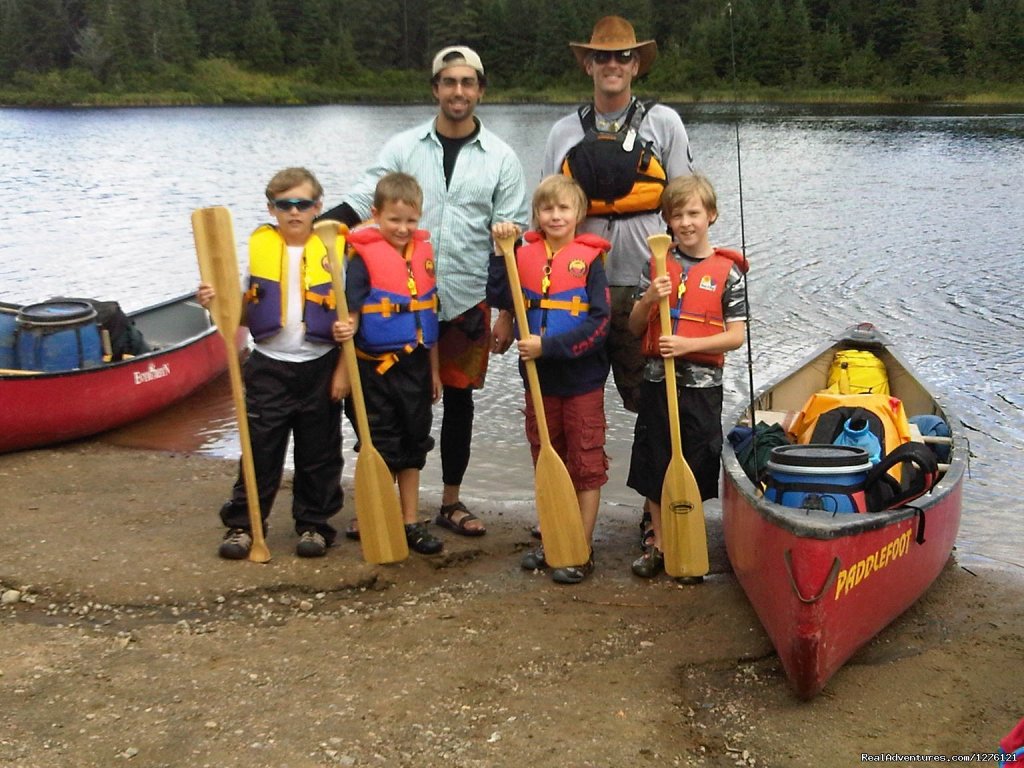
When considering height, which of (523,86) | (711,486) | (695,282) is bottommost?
(711,486)

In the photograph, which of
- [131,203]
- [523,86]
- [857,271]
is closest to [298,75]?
[523,86]

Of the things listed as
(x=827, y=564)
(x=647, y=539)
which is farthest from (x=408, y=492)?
(x=827, y=564)

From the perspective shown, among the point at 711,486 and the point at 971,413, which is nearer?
the point at 711,486

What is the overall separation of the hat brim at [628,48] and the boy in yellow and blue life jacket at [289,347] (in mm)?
1272

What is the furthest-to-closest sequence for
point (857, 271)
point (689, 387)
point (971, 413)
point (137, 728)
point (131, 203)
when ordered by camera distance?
point (131, 203)
point (857, 271)
point (971, 413)
point (689, 387)
point (137, 728)

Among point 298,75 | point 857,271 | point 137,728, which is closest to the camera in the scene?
point 137,728

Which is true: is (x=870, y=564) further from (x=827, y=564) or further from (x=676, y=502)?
(x=676, y=502)

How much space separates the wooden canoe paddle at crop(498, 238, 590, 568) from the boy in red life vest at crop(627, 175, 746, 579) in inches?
14.3

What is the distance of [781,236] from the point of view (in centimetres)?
1794

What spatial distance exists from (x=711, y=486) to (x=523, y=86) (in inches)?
2808

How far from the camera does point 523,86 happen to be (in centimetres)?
7362

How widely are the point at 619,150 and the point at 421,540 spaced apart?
193cm

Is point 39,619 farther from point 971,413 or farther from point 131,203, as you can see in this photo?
point 131,203

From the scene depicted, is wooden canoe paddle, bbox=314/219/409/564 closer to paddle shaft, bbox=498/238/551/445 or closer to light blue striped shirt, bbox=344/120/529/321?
light blue striped shirt, bbox=344/120/529/321
